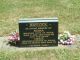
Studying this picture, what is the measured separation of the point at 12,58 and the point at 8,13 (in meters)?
4.44

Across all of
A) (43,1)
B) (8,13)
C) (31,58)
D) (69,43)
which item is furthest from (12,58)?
(43,1)

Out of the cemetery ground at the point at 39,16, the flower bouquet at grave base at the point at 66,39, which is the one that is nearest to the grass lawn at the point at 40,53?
the cemetery ground at the point at 39,16

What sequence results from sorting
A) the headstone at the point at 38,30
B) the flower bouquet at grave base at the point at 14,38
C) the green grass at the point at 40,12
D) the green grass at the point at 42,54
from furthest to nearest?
the green grass at the point at 40,12
the flower bouquet at grave base at the point at 14,38
the headstone at the point at 38,30
the green grass at the point at 42,54

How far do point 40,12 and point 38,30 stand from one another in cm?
403

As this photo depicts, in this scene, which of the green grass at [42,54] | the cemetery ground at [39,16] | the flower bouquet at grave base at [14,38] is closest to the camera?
the green grass at [42,54]

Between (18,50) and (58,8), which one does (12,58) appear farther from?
(58,8)

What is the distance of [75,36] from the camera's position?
9125 mm

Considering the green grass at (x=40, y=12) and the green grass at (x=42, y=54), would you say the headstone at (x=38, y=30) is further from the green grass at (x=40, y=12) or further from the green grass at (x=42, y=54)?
the green grass at (x=40, y=12)

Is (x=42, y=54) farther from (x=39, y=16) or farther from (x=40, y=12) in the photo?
(x=40, y=12)

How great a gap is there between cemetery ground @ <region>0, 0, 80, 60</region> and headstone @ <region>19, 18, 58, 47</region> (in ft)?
0.78

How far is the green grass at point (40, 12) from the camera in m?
10.3

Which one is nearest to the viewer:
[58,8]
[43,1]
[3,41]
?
[3,41]

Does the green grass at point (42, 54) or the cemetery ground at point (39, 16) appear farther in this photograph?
the cemetery ground at point (39, 16)

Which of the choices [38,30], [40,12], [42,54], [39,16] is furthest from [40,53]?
[40,12]
